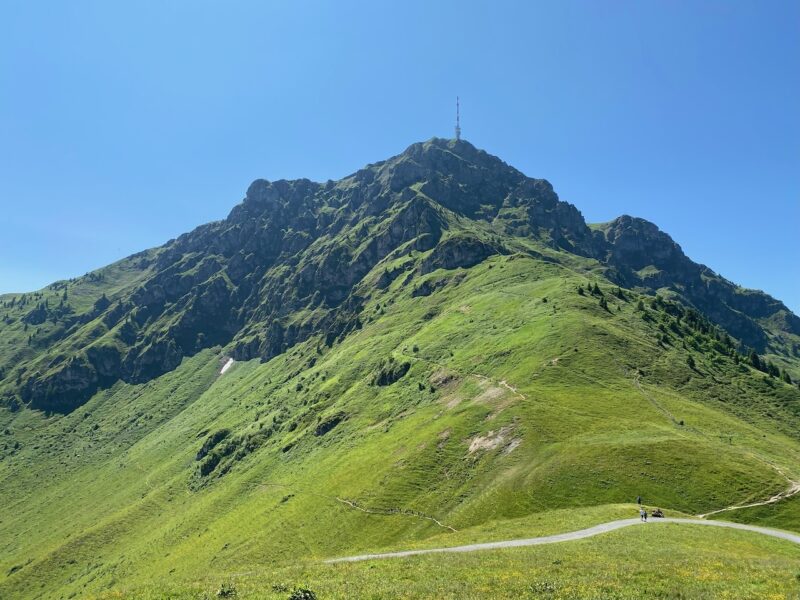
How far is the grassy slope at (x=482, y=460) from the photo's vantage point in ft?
214

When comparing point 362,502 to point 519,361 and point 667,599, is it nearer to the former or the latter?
point 519,361

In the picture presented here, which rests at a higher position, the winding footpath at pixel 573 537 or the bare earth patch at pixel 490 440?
the bare earth patch at pixel 490 440

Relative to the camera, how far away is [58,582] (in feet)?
457

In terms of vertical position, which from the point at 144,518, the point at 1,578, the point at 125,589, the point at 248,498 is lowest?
the point at 1,578

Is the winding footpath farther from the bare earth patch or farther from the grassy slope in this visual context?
the bare earth patch

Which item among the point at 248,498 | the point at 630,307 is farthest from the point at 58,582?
the point at 630,307

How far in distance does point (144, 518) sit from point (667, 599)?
7317 inches

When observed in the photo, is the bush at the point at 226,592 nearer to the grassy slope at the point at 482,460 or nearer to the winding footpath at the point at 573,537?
the grassy slope at the point at 482,460

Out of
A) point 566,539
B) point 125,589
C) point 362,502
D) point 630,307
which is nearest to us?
point 125,589

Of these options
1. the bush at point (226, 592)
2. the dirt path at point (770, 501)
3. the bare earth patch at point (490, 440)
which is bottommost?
the dirt path at point (770, 501)

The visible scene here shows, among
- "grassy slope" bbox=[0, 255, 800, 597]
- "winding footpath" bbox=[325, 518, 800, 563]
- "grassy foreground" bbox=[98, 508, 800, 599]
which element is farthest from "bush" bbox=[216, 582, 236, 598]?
"winding footpath" bbox=[325, 518, 800, 563]

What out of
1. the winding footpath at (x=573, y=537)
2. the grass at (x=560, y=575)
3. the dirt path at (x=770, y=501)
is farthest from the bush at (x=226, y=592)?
the dirt path at (x=770, y=501)

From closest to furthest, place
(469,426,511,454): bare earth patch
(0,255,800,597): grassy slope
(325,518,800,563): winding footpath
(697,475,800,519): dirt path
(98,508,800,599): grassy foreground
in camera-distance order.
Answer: (98,508,800,599): grassy foreground, (325,518,800,563): winding footpath, (697,475,800,519): dirt path, (0,255,800,597): grassy slope, (469,426,511,454): bare earth patch

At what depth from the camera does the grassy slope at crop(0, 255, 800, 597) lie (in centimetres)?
6531
